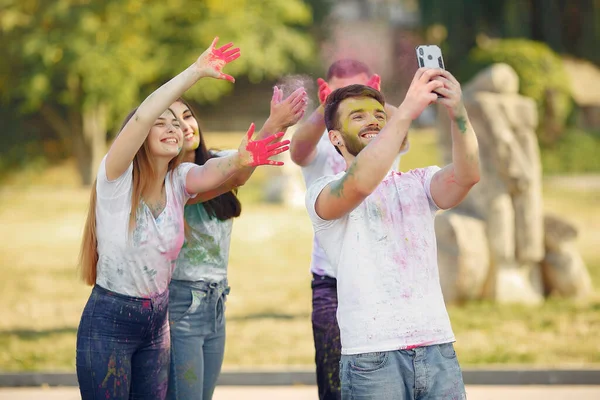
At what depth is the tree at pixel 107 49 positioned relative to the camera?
62.9 feet

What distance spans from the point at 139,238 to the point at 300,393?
2.64 metres

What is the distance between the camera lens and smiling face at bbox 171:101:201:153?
3.27 meters

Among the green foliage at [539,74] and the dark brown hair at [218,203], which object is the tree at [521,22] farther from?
the dark brown hair at [218,203]

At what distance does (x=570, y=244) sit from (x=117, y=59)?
13.5m

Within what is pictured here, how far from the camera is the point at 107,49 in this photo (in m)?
19.4

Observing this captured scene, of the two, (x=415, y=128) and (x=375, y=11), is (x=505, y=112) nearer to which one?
(x=415, y=128)

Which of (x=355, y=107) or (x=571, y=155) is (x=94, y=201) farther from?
(x=571, y=155)

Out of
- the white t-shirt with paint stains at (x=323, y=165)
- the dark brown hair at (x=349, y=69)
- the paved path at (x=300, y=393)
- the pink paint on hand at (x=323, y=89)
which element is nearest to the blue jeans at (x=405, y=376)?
the white t-shirt with paint stains at (x=323, y=165)

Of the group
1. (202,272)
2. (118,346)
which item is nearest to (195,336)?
(202,272)

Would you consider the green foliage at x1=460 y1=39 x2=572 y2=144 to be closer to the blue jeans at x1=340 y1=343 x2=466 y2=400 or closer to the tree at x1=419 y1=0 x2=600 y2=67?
the tree at x1=419 y1=0 x2=600 y2=67

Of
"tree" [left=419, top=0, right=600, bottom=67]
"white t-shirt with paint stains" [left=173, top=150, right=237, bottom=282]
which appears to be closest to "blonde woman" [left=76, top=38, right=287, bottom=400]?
"white t-shirt with paint stains" [left=173, top=150, right=237, bottom=282]

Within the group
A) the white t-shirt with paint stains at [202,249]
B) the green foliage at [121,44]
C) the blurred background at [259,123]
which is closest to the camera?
the white t-shirt with paint stains at [202,249]

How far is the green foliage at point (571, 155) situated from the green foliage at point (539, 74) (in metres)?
0.60

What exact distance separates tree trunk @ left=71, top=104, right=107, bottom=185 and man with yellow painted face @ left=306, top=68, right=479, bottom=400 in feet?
59.1
